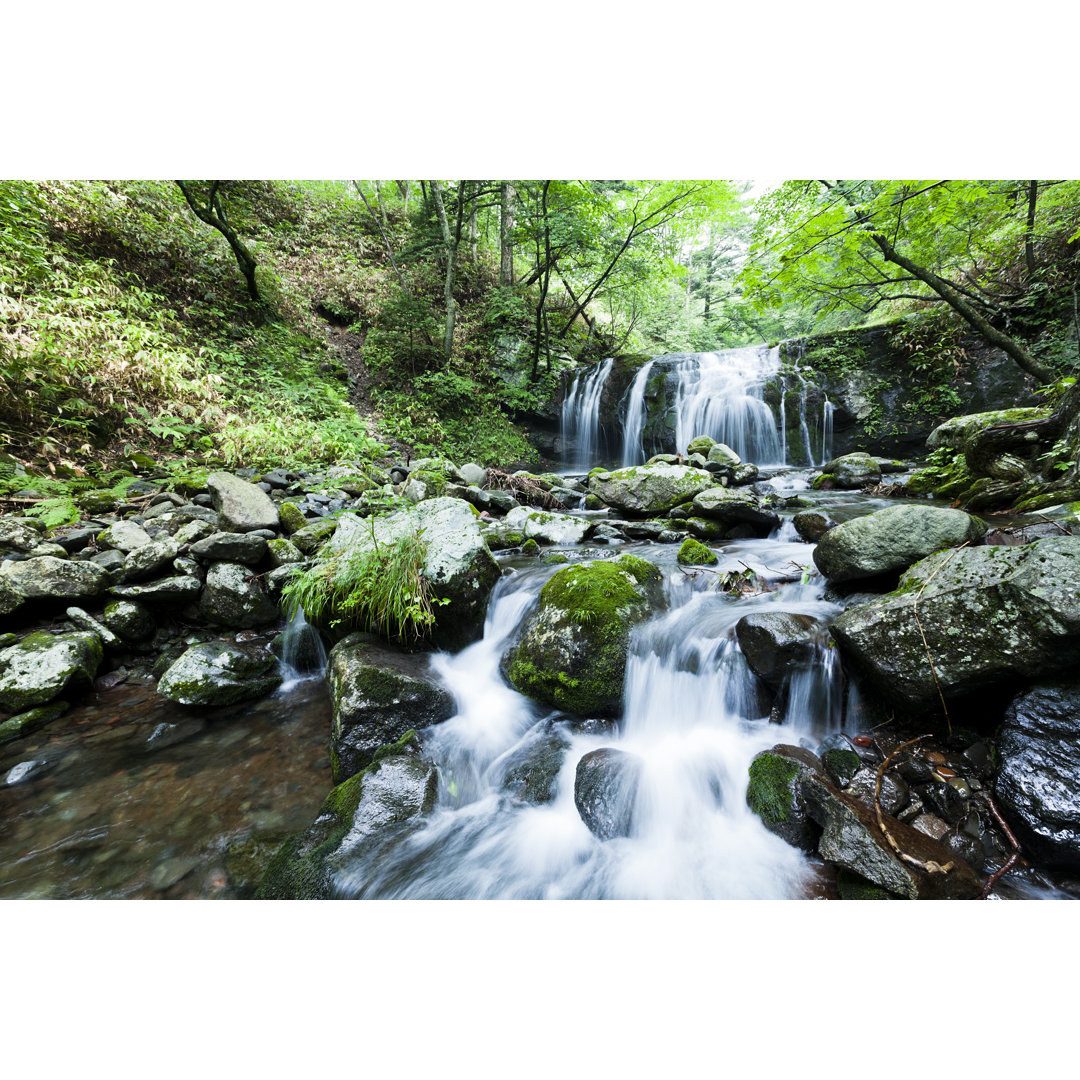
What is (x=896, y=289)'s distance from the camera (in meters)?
8.96

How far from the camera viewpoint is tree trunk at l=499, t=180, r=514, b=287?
1101 centimetres

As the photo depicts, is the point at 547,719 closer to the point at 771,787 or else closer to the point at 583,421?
the point at 771,787

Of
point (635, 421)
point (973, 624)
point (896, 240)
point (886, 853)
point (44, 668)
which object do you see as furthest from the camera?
point (635, 421)

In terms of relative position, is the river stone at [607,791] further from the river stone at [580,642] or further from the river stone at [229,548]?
the river stone at [229,548]

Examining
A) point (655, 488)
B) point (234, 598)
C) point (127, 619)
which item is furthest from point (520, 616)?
point (655, 488)

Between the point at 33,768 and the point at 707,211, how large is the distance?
12.5 meters

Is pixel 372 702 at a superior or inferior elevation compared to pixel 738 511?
inferior

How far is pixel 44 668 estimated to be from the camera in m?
3.04

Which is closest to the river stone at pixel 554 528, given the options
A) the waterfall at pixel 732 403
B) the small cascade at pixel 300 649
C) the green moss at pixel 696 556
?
the green moss at pixel 696 556

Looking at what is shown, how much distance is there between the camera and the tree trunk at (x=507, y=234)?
11008 millimetres

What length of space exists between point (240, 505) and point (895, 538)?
5.49 m

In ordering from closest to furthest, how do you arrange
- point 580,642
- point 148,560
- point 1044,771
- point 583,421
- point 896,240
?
point 1044,771 < point 580,642 < point 148,560 < point 896,240 < point 583,421

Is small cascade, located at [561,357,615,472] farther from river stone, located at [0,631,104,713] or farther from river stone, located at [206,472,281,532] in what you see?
river stone, located at [0,631,104,713]

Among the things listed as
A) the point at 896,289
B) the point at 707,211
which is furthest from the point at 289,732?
the point at 896,289
